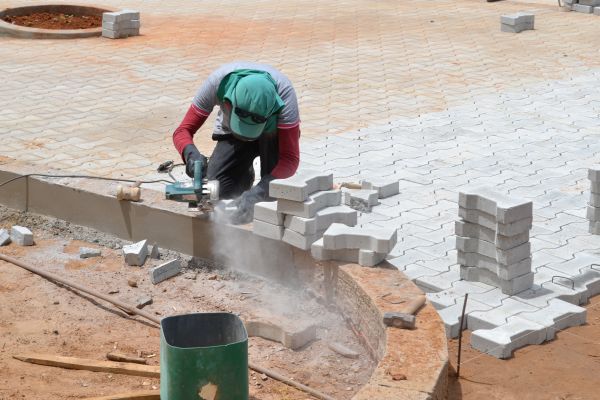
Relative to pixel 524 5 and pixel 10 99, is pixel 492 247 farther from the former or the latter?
pixel 524 5

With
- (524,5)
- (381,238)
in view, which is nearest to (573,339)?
(381,238)

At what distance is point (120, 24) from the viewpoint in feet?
51.0

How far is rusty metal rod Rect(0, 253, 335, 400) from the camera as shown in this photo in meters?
5.87

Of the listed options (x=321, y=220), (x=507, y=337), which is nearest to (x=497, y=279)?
(x=507, y=337)

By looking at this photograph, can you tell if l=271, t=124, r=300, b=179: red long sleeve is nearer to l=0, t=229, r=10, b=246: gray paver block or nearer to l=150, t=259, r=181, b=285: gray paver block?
l=150, t=259, r=181, b=285: gray paver block

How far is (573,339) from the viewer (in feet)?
21.5

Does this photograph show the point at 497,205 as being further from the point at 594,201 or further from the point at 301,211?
the point at 594,201

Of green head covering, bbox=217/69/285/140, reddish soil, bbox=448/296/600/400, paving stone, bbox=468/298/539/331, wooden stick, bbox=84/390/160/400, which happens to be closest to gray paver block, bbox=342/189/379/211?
green head covering, bbox=217/69/285/140

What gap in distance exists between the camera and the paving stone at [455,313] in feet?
21.5

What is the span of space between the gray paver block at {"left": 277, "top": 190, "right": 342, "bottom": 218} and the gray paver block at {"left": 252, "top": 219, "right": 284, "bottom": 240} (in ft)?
0.48

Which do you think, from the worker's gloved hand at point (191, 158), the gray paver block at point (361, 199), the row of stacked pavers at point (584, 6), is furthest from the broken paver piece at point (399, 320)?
the row of stacked pavers at point (584, 6)

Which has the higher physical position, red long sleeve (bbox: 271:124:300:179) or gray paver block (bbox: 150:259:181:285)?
red long sleeve (bbox: 271:124:300:179)

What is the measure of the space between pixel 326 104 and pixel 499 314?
5.68 metres

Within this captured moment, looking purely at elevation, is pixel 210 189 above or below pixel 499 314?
above
